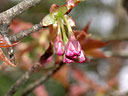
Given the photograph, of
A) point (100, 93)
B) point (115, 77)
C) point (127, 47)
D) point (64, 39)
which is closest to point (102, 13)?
point (127, 47)

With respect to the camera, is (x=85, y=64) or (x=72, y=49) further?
(x=85, y=64)

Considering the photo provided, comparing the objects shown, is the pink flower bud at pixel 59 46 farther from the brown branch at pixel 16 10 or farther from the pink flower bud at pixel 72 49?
the brown branch at pixel 16 10

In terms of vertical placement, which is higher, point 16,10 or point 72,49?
point 16,10

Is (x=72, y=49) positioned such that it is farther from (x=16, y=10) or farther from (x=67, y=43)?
(x=16, y=10)

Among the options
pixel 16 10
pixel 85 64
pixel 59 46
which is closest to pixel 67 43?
pixel 59 46

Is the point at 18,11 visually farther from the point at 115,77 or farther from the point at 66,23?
the point at 115,77

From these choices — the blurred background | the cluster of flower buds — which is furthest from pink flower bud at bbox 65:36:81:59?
the blurred background
